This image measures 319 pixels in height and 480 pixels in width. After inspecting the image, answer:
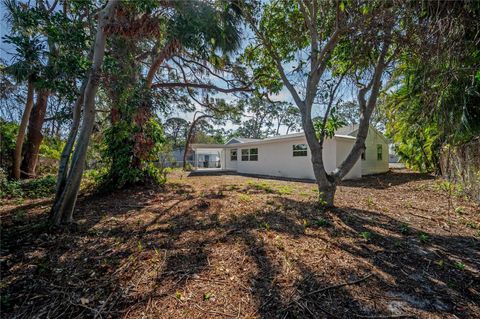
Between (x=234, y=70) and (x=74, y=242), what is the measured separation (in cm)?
620

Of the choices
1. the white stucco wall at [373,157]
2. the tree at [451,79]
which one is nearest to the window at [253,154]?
the white stucco wall at [373,157]

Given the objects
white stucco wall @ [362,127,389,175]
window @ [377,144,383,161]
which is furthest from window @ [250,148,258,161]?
window @ [377,144,383,161]

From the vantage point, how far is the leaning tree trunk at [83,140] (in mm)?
3557

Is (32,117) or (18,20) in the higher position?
(18,20)

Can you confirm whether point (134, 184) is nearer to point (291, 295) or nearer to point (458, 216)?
point (291, 295)

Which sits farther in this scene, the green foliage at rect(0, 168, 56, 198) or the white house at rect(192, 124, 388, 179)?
the white house at rect(192, 124, 388, 179)

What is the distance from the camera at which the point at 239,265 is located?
258 centimetres

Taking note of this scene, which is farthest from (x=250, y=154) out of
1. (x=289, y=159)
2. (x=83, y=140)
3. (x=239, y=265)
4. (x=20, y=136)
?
(x=239, y=265)

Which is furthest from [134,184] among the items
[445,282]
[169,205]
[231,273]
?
[445,282]

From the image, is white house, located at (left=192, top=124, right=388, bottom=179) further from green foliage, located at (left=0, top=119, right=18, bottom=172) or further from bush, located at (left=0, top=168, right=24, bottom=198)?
green foliage, located at (left=0, top=119, right=18, bottom=172)

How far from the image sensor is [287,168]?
13.6m

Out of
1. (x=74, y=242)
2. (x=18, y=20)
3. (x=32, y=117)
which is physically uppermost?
(x=18, y=20)

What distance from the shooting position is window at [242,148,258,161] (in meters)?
16.2

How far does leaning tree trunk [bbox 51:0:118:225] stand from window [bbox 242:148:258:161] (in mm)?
12868
